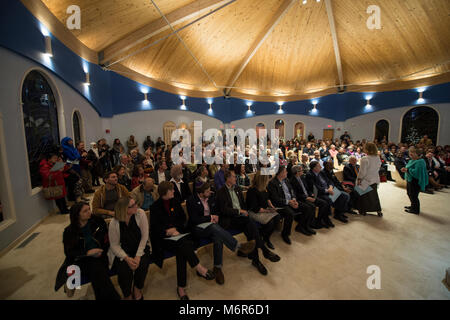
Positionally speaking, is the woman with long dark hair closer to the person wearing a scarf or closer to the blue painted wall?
the person wearing a scarf

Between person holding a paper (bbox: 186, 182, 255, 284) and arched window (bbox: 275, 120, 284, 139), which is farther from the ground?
arched window (bbox: 275, 120, 284, 139)

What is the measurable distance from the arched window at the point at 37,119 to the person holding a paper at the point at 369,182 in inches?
273

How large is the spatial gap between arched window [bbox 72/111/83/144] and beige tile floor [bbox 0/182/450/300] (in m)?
3.44

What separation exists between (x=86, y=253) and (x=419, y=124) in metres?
16.5

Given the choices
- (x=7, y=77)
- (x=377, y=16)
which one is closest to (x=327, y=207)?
(x=7, y=77)

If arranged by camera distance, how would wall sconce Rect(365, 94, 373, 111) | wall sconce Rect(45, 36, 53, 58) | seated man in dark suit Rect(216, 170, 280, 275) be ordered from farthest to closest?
wall sconce Rect(365, 94, 373, 111) < wall sconce Rect(45, 36, 53, 58) < seated man in dark suit Rect(216, 170, 280, 275)

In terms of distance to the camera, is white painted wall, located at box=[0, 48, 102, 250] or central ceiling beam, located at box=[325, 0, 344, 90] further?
central ceiling beam, located at box=[325, 0, 344, 90]

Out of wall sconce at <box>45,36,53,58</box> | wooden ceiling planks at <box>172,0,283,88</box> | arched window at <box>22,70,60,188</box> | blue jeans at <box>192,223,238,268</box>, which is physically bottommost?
blue jeans at <box>192,223,238,268</box>

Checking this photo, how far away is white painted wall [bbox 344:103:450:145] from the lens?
10.2 m

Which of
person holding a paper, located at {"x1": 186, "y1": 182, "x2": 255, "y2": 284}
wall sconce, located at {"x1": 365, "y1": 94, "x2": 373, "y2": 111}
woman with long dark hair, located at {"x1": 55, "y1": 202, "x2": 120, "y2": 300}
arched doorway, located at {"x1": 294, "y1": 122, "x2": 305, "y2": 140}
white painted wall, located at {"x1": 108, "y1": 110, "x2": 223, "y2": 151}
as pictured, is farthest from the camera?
arched doorway, located at {"x1": 294, "y1": 122, "x2": 305, "y2": 140}

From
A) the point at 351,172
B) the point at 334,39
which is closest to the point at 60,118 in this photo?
the point at 351,172

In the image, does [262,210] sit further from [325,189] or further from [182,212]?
[325,189]

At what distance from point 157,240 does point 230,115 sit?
13.5m

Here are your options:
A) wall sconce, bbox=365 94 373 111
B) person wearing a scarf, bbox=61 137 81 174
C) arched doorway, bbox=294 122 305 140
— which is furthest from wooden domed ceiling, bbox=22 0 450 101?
arched doorway, bbox=294 122 305 140
